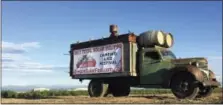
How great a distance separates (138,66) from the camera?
18.8m

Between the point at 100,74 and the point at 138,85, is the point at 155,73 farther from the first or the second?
the point at 100,74

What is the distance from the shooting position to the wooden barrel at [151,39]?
60.7ft

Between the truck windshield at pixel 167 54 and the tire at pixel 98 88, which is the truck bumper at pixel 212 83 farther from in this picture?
the tire at pixel 98 88

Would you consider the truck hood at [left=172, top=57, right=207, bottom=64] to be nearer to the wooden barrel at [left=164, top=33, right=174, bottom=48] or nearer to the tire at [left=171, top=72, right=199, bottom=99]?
the tire at [left=171, top=72, right=199, bottom=99]

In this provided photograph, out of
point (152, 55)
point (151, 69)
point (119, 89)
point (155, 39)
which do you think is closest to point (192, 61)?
point (151, 69)

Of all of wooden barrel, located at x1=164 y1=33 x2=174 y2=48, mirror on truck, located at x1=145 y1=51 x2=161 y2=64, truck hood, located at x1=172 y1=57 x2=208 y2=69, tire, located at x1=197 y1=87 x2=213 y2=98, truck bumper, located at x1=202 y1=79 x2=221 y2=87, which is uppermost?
wooden barrel, located at x1=164 y1=33 x2=174 y2=48

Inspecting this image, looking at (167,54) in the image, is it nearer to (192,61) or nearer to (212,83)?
(192,61)

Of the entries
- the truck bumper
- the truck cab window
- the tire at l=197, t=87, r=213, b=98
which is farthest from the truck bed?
the truck bumper

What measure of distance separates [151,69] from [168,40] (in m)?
2.00

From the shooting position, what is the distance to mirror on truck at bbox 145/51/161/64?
705 inches

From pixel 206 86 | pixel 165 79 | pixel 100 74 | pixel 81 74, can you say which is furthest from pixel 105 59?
pixel 206 86

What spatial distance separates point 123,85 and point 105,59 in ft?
6.57

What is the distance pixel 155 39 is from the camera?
18.5 metres

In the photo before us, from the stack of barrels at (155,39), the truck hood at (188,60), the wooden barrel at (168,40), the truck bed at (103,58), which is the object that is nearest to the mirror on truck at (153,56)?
the stack of barrels at (155,39)
